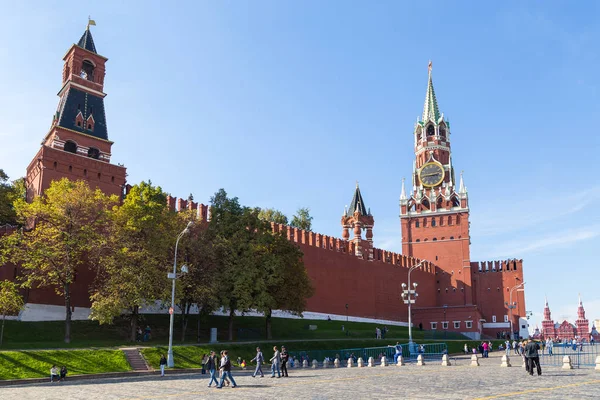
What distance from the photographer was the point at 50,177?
39594 millimetres

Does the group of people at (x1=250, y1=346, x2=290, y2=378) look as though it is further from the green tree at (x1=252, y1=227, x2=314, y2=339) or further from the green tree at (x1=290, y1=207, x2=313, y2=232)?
the green tree at (x1=290, y1=207, x2=313, y2=232)

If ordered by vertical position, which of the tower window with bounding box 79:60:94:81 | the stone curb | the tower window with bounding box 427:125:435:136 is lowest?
the stone curb

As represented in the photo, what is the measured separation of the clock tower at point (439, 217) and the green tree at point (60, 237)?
164 ft

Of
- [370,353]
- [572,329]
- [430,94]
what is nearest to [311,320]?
[370,353]

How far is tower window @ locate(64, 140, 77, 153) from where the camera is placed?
42312 millimetres

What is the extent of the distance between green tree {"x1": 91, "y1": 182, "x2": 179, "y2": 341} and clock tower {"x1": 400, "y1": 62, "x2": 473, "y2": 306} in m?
46.7

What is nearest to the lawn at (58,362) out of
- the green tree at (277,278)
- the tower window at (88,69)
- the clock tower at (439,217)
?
the green tree at (277,278)

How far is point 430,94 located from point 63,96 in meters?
57.6

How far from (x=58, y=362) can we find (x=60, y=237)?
10.1 metres

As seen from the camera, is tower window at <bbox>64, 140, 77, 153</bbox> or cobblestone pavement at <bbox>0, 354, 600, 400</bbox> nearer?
cobblestone pavement at <bbox>0, 354, 600, 400</bbox>

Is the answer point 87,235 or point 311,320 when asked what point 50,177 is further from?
point 311,320

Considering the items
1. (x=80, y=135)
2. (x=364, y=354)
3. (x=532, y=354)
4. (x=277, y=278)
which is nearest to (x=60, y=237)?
(x=80, y=135)

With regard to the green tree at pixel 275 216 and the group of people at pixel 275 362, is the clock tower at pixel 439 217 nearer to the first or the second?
the green tree at pixel 275 216

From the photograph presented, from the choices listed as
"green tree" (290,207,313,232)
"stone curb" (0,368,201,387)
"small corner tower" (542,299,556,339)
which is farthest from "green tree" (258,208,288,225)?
"small corner tower" (542,299,556,339)
